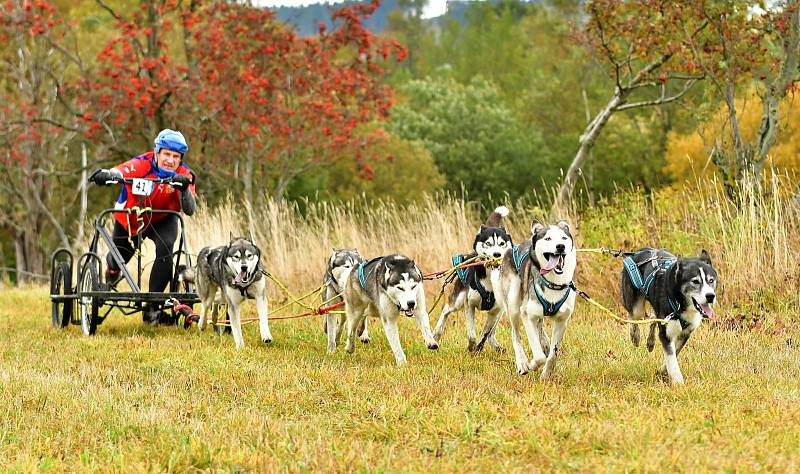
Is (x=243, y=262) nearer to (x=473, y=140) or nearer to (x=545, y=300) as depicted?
(x=545, y=300)

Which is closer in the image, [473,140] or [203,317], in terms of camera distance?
[203,317]

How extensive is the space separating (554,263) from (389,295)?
4.51 feet

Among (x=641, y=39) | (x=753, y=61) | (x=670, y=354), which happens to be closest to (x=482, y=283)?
(x=670, y=354)

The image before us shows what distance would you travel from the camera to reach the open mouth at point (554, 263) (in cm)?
575

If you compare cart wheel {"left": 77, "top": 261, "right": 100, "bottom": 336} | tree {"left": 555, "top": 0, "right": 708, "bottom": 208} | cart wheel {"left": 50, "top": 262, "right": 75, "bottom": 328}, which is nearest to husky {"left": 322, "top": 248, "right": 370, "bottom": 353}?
cart wheel {"left": 77, "top": 261, "right": 100, "bottom": 336}

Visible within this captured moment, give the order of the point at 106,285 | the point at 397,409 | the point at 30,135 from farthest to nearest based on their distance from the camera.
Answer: the point at 30,135, the point at 106,285, the point at 397,409

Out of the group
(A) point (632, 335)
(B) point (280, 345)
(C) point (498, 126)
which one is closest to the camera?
(A) point (632, 335)

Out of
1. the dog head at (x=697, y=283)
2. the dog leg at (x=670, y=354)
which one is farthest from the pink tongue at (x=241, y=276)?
the dog head at (x=697, y=283)

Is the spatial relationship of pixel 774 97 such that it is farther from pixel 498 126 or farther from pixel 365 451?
pixel 498 126

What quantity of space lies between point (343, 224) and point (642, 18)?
5188 mm

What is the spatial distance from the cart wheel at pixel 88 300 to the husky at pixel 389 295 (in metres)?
2.73

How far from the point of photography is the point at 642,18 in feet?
41.3

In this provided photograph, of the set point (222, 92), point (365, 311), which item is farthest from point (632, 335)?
point (222, 92)

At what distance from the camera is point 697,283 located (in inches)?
218
